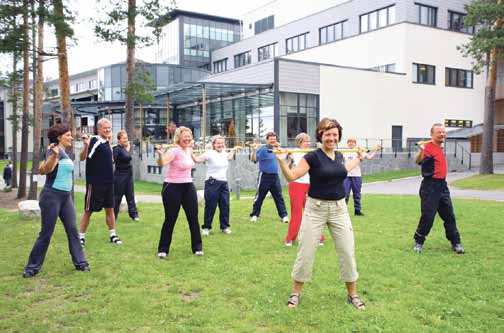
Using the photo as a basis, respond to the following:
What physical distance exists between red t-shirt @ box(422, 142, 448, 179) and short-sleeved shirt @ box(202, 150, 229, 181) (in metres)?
3.54

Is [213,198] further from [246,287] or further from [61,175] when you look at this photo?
[246,287]

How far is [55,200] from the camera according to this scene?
19.5 ft

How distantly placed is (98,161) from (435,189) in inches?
209

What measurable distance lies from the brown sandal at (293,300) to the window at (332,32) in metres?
35.1

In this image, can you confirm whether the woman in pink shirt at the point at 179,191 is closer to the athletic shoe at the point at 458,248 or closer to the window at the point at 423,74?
→ the athletic shoe at the point at 458,248

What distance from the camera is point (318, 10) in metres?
40.9

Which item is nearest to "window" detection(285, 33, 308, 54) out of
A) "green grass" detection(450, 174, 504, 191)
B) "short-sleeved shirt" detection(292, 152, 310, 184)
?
"green grass" detection(450, 174, 504, 191)

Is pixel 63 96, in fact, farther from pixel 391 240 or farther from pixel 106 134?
pixel 391 240

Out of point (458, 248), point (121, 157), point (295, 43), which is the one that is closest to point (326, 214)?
point (458, 248)

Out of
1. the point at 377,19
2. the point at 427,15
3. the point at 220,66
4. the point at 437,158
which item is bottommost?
the point at 437,158

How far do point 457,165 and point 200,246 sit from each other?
2909 cm

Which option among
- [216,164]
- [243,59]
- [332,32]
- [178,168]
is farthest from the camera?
[243,59]

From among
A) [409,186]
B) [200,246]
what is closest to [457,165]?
[409,186]

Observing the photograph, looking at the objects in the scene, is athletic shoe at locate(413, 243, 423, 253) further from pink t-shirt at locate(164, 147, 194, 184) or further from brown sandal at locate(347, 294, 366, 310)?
pink t-shirt at locate(164, 147, 194, 184)
